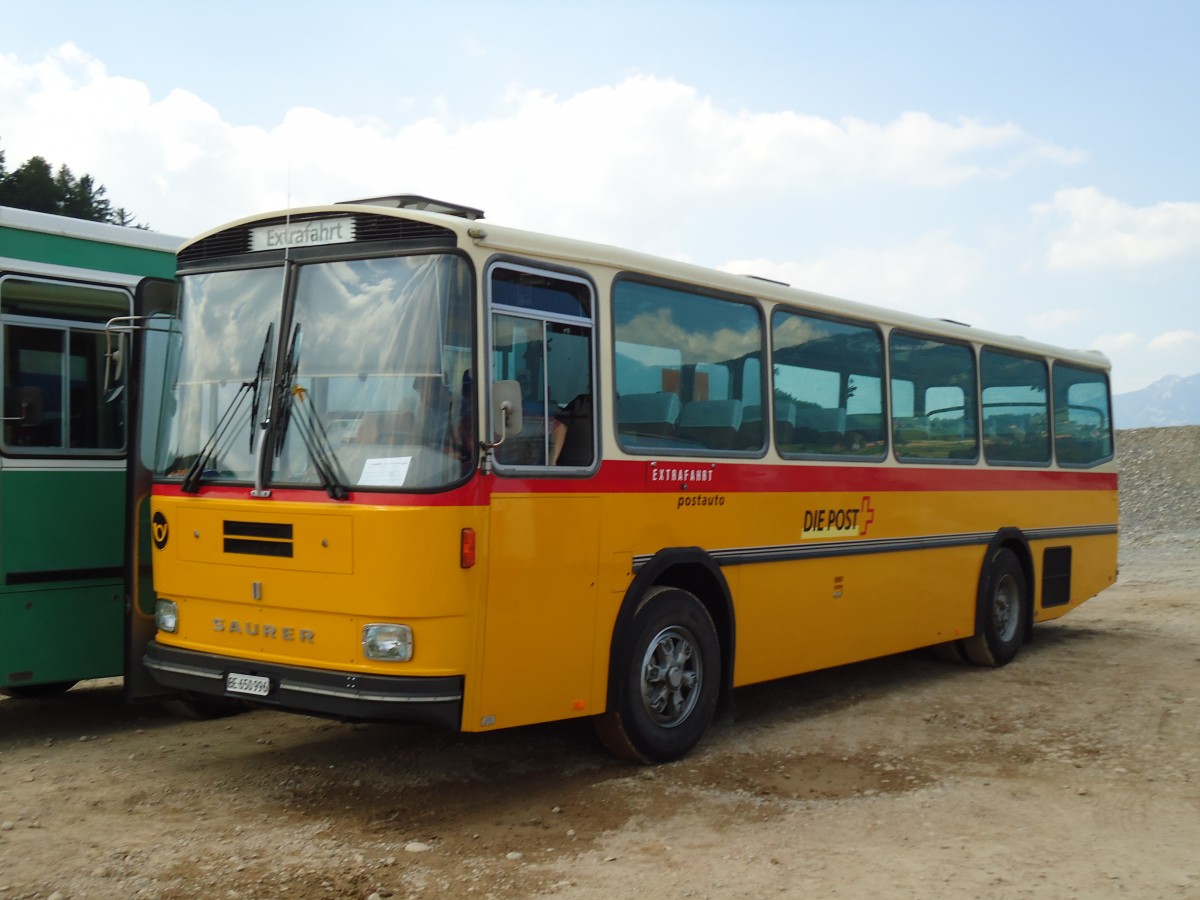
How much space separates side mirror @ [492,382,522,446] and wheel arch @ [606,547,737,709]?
4.46 ft

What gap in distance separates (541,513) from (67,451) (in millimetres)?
3365

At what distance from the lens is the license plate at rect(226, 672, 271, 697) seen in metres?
6.26

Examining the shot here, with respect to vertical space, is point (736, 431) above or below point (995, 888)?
above

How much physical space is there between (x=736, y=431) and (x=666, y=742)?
6.50ft

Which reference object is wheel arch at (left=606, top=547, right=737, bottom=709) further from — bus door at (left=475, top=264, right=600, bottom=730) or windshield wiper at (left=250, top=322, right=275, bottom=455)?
windshield wiper at (left=250, top=322, right=275, bottom=455)

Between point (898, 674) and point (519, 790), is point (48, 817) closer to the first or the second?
point (519, 790)

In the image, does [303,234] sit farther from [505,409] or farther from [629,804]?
[629,804]

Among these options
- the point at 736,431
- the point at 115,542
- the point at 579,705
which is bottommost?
the point at 579,705

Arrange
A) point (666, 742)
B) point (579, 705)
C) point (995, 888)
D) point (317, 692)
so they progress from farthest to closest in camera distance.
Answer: point (666, 742) → point (579, 705) → point (317, 692) → point (995, 888)

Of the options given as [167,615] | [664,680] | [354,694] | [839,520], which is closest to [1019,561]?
[839,520]

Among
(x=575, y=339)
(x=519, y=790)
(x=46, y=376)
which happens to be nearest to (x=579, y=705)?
(x=519, y=790)

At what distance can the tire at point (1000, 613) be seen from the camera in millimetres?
10953

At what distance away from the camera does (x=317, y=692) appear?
19.8 ft

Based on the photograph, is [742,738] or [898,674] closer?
[742,738]
